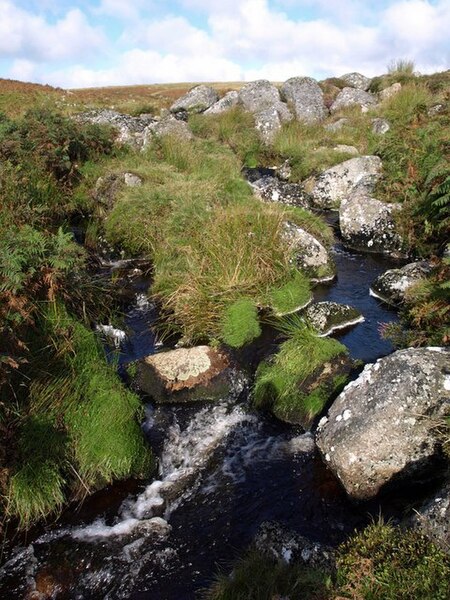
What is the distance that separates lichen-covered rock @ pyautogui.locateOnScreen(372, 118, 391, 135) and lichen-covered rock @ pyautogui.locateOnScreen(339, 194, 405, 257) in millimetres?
8028

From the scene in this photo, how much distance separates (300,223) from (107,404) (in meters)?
7.68

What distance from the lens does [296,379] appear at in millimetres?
6969

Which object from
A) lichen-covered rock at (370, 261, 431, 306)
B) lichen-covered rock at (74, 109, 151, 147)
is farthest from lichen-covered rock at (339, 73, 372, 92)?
lichen-covered rock at (370, 261, 431, 306)

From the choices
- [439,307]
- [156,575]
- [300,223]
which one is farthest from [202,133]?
[156,575]

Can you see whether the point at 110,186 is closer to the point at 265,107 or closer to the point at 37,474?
the point at 37,474

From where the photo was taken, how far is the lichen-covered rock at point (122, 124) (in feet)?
58.9

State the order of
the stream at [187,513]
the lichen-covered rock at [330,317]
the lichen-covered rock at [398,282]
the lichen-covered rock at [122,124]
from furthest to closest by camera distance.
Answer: the lichen-covered rock at [122,124], the lichen-covered rock at [398,282], the lichen-covered rock at [330,317], the stream at [187,513]

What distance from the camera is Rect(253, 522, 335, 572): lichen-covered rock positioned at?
4.25m

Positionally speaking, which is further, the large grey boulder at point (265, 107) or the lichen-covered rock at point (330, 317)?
the large grey boulder at point (265, 107)

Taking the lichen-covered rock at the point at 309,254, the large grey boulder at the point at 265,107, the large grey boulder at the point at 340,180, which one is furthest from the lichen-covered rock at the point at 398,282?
the large grey boulder at the point at 265,107

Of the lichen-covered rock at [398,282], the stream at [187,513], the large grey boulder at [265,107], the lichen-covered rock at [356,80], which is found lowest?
the stream at [187,513]

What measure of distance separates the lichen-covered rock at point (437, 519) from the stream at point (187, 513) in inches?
42.5

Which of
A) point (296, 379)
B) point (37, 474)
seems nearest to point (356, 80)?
point (296, 379)

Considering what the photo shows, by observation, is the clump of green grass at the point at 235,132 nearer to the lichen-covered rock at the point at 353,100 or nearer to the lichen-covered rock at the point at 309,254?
the lichen-covered rock at the point at 353,100
